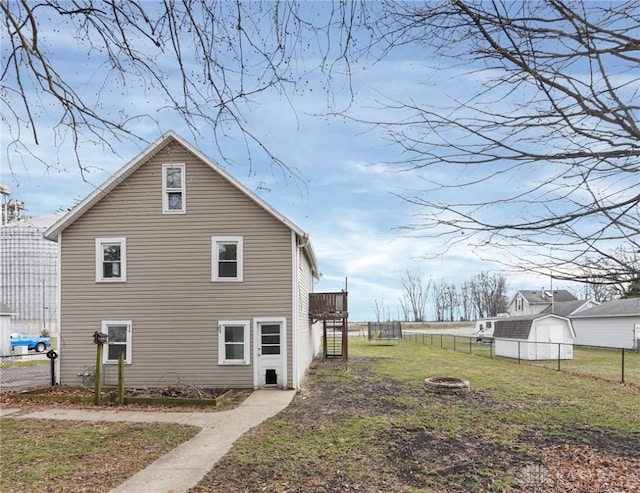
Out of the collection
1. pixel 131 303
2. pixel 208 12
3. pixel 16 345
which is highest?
pixel 208 12

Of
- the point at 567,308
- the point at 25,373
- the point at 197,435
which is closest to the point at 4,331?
the point at 25,373

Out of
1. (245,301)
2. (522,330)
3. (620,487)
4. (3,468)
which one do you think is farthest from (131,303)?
(522,330)

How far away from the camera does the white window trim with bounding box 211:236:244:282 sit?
1465 cm

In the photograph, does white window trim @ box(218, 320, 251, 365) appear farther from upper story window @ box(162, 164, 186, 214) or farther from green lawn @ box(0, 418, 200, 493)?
green lawn @ box(0, 418, 200, 493)

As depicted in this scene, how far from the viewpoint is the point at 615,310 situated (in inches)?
1296

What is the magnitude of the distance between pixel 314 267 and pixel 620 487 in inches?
654

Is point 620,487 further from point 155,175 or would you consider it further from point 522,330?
point 522,330

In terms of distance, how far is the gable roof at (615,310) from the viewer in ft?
101

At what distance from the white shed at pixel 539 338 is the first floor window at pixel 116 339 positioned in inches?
703

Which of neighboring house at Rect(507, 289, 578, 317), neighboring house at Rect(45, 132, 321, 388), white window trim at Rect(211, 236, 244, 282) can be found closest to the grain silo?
neighboring house at Rect(45, 132, 321, 388)

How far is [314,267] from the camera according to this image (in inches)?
876

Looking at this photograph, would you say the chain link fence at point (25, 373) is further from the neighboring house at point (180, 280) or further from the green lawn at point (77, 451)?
the green lawn at point (77, 451)

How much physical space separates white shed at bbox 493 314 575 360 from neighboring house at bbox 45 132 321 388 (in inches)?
571

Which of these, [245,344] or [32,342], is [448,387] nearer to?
[245,344]
